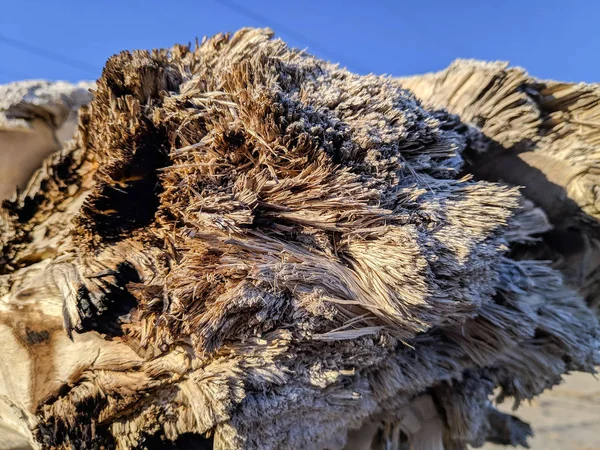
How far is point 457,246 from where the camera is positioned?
542 mm

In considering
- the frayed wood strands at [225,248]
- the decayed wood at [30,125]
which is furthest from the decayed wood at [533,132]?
the decayed wood at [30,125]

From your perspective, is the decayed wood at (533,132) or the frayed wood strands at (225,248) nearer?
the frayed wood strands at (225,248)

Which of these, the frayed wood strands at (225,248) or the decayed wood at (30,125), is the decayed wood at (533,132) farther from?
the decayed wood at (30,125)

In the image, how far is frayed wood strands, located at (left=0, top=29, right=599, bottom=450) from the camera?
1.60 ft

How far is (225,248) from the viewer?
0.48 metres

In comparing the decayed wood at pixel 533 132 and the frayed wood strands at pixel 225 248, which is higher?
the decayed wood at pixel 533 132

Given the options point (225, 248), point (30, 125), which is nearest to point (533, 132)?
point (225, 248)

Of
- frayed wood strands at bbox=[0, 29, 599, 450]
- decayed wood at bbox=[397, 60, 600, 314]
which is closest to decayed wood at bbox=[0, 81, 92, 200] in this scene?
frayed wood strands at bbox=[0, 29, 599, 450]

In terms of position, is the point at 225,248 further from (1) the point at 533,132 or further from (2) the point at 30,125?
(1) the point at 533,132

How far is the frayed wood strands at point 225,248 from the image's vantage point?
0.49 m

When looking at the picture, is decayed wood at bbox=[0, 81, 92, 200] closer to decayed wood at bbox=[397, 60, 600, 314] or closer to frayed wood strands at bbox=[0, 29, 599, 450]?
frayed wood strands at bbox=[0, 29, 599, 450]

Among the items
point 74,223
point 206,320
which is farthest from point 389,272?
point 74,223

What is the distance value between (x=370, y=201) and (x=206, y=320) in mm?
259

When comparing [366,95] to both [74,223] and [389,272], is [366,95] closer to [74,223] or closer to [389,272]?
[389,272]
